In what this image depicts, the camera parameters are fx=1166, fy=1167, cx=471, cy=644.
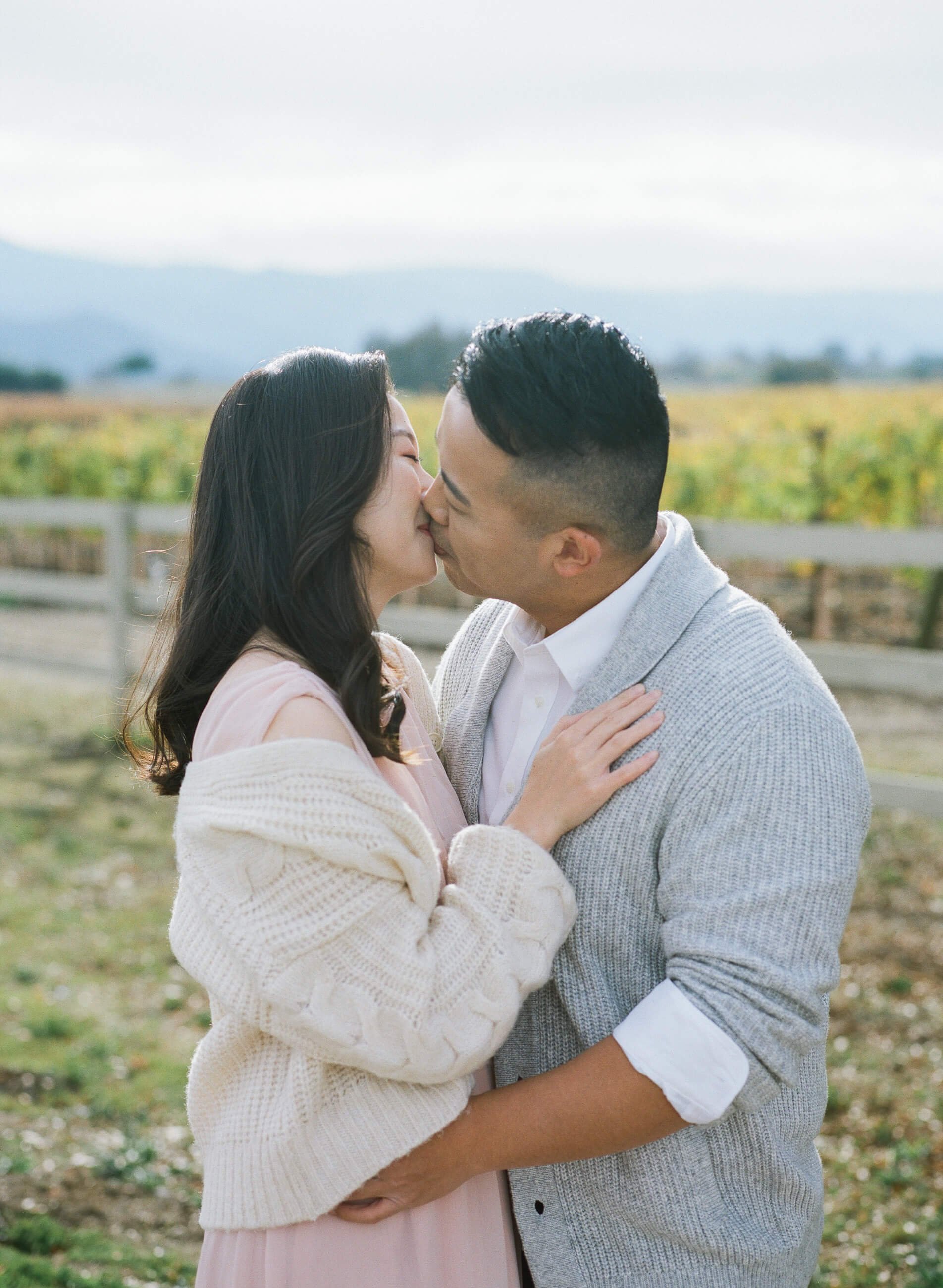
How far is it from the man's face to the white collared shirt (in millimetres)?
119

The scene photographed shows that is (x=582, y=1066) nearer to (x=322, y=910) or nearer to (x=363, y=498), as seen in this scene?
(x=322, y=910)

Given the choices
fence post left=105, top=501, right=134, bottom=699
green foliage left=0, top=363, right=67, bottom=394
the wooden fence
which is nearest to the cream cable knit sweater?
the wooden fence

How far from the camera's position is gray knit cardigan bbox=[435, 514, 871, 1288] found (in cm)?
162

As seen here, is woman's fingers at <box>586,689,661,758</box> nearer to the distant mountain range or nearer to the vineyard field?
the vineyard field

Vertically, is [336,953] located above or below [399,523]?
below

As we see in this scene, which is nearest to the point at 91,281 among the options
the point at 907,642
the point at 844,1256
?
the point at 907,642

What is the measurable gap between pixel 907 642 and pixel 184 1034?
8.07 metres

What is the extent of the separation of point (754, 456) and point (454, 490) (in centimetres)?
959

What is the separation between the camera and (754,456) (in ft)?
36.1

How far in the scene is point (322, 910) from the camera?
1.55 m

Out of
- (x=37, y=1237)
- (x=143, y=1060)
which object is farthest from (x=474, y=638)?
(x=143, y=1060)

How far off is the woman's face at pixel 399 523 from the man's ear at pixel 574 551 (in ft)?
0.73

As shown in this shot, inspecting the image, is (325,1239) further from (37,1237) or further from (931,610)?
(931,610)

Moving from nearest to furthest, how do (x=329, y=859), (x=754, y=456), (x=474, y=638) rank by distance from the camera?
(x=329, y=859) → (x=474, y=638) → (x=754, y=456)
